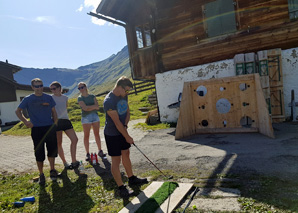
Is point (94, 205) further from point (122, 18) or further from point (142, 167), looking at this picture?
point (122, 18)

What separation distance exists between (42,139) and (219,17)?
8009 millimetres

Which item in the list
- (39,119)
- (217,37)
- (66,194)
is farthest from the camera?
(217,37)

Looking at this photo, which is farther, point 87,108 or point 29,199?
point 87,108

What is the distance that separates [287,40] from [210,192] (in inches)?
291

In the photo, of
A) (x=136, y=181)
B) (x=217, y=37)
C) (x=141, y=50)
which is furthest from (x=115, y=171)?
(x=141, y=50)

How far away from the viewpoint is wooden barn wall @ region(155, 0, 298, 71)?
8320mm

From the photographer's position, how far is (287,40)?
822cm

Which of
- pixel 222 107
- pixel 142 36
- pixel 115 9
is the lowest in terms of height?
pixel 222 107

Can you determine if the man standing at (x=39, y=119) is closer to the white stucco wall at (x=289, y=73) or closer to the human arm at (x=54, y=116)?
the human arm at (x=54, y=116)

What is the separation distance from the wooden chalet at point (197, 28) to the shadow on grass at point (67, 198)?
741 cm

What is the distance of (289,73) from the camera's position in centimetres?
814

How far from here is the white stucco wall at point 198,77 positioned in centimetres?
810

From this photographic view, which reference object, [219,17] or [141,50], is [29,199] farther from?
[141,50]

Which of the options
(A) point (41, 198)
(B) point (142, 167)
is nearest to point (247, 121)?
(B) point (142, 167)
